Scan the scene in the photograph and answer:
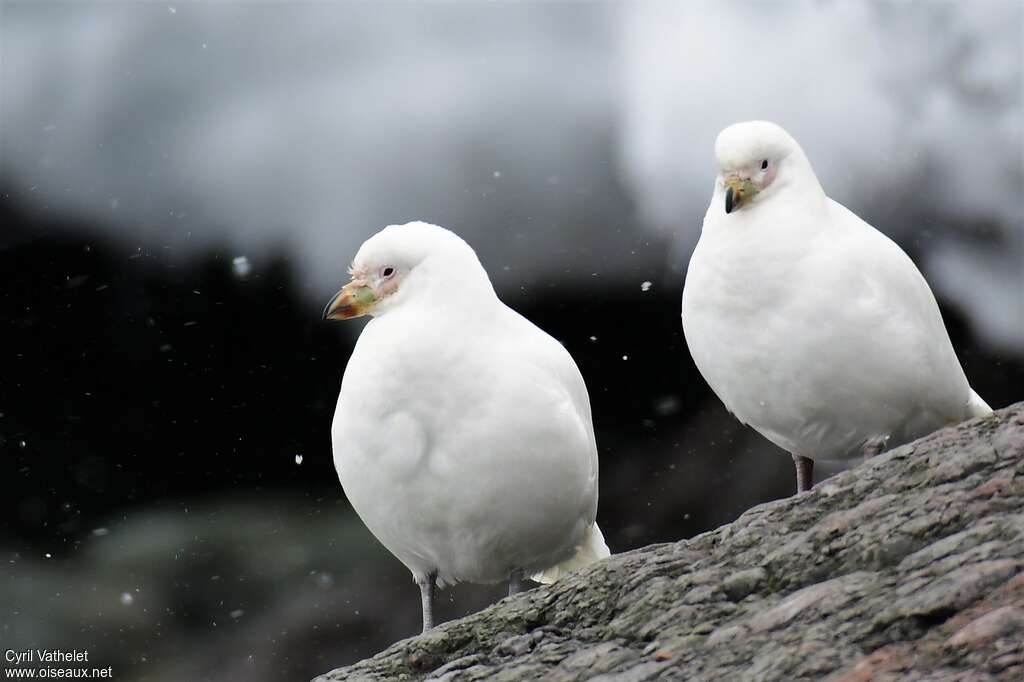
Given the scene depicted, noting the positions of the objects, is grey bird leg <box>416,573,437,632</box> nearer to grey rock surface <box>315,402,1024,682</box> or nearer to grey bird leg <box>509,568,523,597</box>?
grey bird leg <box>509,568,523,597</box>

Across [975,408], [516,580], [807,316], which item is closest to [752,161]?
[807,316]

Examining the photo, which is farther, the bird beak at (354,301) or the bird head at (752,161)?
the bird head at (752,161)

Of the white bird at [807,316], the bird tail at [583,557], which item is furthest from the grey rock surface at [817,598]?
the bird tail at [583,557]

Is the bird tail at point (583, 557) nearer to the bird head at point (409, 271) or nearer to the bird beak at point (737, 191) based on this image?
the bird head at point (409, 271)

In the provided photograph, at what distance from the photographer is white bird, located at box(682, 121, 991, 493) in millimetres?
4727

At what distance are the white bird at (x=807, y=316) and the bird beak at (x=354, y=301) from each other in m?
1.16

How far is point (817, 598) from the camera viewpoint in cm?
346

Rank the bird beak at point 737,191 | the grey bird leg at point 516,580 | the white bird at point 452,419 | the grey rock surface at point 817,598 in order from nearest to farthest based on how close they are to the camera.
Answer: the grey rock surface at point 817,598
the white bird at point 452,419
the bird beak at point 737,191
the grey bird leg at point 516,580

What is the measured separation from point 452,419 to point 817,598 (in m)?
1.48

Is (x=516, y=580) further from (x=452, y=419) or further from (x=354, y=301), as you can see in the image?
(x=354, y=301)

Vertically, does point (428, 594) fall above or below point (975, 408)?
below

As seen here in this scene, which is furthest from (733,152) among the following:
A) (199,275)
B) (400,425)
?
(199,275)

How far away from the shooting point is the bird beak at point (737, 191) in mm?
4855

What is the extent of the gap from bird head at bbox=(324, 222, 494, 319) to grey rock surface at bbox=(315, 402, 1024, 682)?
1.11 meters
